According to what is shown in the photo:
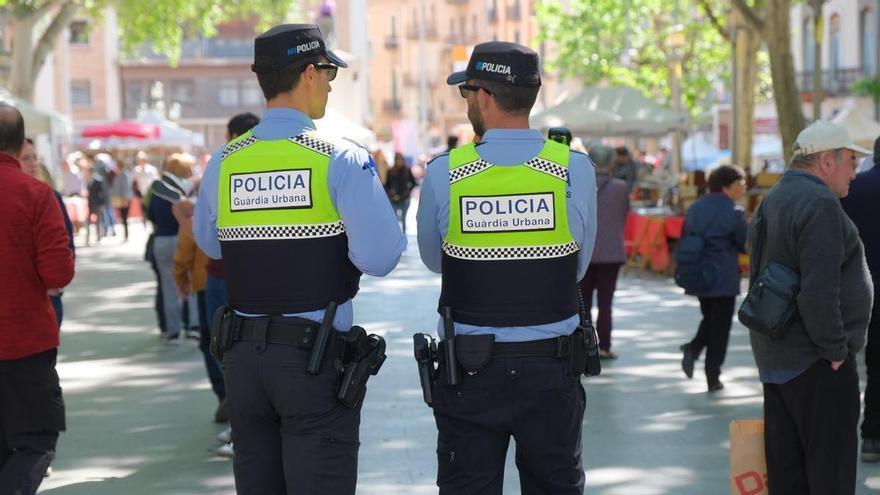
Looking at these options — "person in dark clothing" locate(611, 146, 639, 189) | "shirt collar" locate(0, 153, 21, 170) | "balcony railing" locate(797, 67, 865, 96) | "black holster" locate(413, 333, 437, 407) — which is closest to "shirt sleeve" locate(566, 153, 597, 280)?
"black holster" locate(413, 333, 437, 407)

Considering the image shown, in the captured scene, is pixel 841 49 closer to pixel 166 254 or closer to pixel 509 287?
pixel 166 254

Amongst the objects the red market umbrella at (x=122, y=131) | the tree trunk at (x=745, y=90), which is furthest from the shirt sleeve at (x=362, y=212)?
the red market umbrella at (x=122, y=131)

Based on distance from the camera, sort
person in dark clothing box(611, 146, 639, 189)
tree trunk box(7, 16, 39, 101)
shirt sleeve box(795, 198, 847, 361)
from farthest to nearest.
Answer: tree trunk box(7, 16, 39, 101) < person in dark clothing box(611, 146, 639, 189) < shirt sleeve box(795, 198, 847, 361)

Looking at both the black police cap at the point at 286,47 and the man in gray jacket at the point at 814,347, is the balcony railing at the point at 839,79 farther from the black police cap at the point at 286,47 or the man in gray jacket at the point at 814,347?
the black police cap at the point at 286,47

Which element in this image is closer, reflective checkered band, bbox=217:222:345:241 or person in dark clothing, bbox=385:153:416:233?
reflective checkered band, bbox=217:222:345:241

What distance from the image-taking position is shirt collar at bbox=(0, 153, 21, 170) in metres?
6.27

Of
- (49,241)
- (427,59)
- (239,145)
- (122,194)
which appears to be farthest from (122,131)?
(427,59)

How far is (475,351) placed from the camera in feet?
16.6

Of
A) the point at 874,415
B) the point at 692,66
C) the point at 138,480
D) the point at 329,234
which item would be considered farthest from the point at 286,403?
the point at 692,66

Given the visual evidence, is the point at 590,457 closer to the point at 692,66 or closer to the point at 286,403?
the point at 286,403

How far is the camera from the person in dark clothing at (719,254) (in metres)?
11.3

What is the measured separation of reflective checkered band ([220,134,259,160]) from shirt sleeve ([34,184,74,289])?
128 cm

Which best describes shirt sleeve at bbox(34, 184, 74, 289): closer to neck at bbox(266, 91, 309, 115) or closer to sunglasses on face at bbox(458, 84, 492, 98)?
neck at bbox(266, 91, 309, 115)

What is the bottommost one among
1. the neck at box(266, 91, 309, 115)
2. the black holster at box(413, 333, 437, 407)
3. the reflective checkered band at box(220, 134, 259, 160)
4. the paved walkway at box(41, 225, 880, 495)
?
the paved walkway at box(41, 225, 880, 495)
